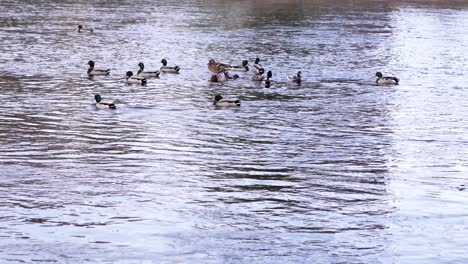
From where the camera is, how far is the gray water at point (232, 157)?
20.5 metres

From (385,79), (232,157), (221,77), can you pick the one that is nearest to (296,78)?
(221,77)

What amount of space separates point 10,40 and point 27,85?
17.3 m

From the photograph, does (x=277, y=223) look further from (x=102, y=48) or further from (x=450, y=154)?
(x=102, y=48)

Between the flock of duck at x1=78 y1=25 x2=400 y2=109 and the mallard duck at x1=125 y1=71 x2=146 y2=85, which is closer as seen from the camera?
the mallard duck at x1=125 y1=71 x2=146 y2=85

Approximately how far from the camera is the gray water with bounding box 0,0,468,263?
67.3ft

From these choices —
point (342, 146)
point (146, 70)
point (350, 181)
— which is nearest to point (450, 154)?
point (342, 146)

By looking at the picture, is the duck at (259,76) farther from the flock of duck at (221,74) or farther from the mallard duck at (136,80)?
the mallard duck at (136,80)

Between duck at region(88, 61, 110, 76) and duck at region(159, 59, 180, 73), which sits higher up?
duck at region(88, 61, 110, 76)

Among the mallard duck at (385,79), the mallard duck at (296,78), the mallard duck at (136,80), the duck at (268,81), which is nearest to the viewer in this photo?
the mallard duck at (136,80)

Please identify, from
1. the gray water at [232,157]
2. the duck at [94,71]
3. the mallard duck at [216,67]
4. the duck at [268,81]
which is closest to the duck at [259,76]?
the gray water at [232,157]

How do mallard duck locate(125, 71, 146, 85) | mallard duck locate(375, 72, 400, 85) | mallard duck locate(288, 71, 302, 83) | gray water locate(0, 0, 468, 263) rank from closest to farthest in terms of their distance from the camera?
gray water locate(0, 0, 468, 263) < mallard duck locate(125, 71, 146, 85) < mallard duck locate(375, 72, 400, 85) < mallard duck locate(288, 71, 302, 83)

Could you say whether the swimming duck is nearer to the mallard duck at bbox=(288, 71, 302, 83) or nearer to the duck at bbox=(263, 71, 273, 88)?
the duck at bbox=(263, 71, 273, 88)

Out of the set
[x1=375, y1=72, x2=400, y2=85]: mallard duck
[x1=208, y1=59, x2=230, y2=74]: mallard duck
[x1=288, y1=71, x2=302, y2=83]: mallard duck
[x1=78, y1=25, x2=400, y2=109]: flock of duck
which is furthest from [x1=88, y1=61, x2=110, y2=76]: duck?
[x1=375, y1=72, x2=400, y2=85]: mallard duck

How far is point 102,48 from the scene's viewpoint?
56219mm
